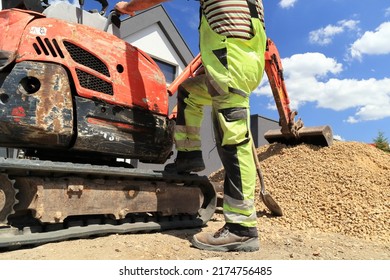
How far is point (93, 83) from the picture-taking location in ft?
10.7

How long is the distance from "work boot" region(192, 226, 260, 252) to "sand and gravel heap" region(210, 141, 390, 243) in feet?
5.02

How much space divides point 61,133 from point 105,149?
42 cm

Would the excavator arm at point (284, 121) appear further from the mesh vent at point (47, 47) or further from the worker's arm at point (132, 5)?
the mesh vent at point (47, 47)

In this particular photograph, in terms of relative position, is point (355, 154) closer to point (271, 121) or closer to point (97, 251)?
point (97, 251)

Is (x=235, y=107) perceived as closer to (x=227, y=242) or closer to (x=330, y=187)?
(x=227, y=242)

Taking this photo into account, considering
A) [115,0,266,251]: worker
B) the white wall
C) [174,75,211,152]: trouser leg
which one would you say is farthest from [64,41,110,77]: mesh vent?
the white wall

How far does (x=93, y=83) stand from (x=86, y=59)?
21 centimetres

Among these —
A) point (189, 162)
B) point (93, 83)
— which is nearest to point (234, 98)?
point (189, 162)

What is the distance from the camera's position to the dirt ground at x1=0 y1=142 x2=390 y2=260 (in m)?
2.77

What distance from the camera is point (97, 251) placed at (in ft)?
8.89

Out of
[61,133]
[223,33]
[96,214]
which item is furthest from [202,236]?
[223,33]

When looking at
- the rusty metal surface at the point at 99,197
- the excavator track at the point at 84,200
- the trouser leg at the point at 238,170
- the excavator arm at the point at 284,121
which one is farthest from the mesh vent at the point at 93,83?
the excavator arm at the point at 284,121

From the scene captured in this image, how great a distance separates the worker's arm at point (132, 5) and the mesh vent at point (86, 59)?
673 millimetres
